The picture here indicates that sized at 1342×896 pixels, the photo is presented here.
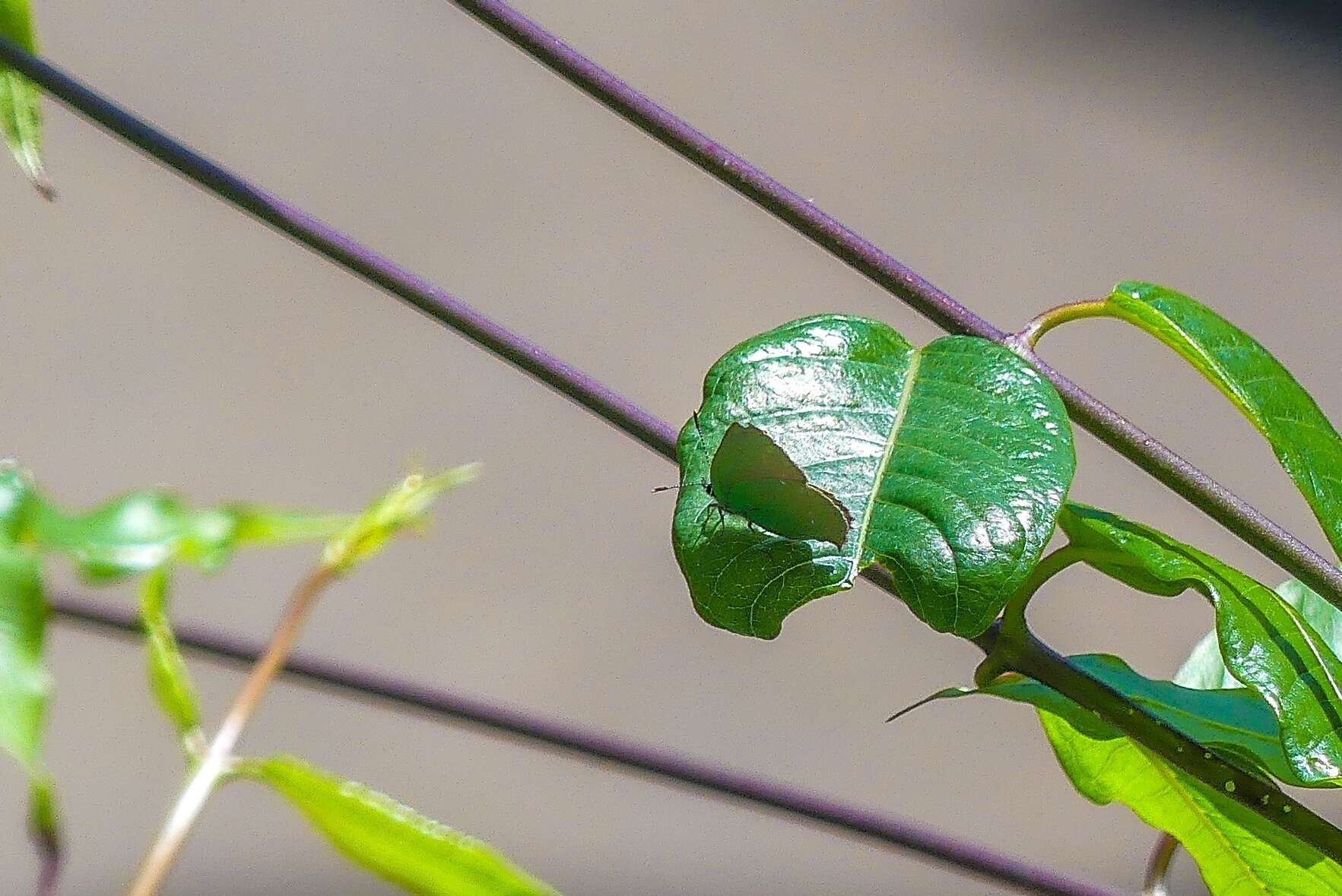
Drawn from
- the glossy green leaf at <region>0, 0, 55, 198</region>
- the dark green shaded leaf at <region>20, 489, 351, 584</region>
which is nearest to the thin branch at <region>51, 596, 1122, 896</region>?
the dark green shaded leaf at <region>20, 489, 351, 584</region>

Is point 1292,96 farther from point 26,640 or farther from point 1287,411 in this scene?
point 26,640

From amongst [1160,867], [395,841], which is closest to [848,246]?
[395,841]

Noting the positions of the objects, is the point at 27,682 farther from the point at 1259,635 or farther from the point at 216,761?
the point at 1259,635

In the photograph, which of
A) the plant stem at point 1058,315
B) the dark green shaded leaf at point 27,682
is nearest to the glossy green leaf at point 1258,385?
the plant stem at point 1058,315

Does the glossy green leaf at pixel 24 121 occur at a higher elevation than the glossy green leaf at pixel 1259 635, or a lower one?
higher

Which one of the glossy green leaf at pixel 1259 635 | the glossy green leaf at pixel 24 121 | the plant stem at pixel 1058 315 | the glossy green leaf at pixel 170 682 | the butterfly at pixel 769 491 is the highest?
the plant stem at pixel 1058 315

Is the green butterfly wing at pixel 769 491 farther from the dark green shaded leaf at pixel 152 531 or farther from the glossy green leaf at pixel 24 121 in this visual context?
the glossy green leaf at pixel 24 121
